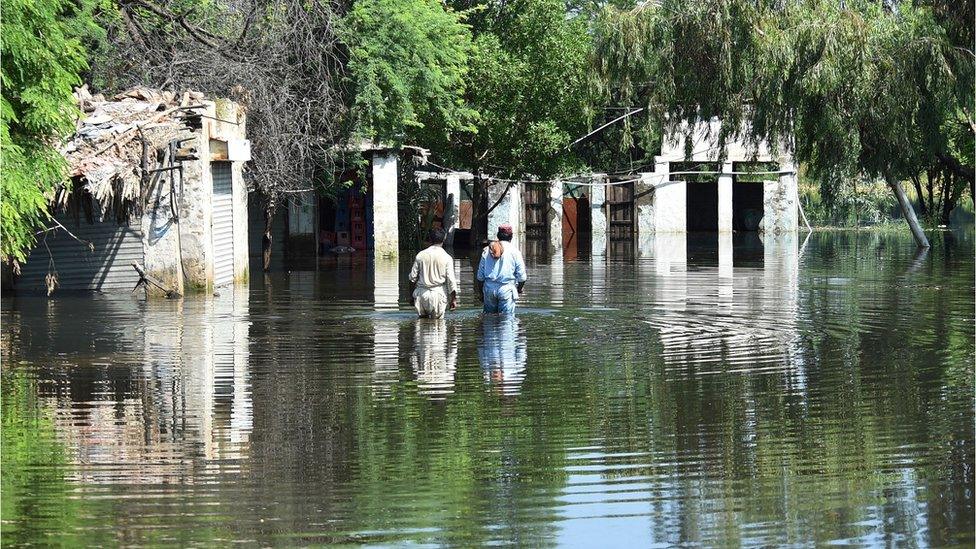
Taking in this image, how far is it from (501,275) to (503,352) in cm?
329

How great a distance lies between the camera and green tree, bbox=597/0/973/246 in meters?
32.7

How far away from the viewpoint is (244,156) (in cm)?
2475

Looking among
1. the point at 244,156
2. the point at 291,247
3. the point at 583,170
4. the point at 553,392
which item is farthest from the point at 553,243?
the point at 553,392

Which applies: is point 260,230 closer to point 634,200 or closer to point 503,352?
point 634,200

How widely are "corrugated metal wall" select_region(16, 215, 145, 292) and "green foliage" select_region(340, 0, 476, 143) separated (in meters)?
8.89

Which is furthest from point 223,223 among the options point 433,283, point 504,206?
point 504,206

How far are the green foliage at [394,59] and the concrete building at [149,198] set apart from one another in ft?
22.1

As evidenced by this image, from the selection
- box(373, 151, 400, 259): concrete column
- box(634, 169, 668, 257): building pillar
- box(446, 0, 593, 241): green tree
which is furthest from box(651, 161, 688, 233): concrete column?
box(373, 151, 400, 259): concrete column

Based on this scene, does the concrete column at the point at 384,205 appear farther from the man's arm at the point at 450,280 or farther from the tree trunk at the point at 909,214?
the man's arm at the point at 450,280

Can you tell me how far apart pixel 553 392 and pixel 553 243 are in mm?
37797

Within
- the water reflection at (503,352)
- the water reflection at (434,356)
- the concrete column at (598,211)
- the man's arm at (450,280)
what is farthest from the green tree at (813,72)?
the water reflection at (434,356)

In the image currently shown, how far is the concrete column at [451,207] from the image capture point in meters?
46.0

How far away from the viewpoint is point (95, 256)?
24141 mm

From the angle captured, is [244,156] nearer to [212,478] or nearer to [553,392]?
[553,392]
